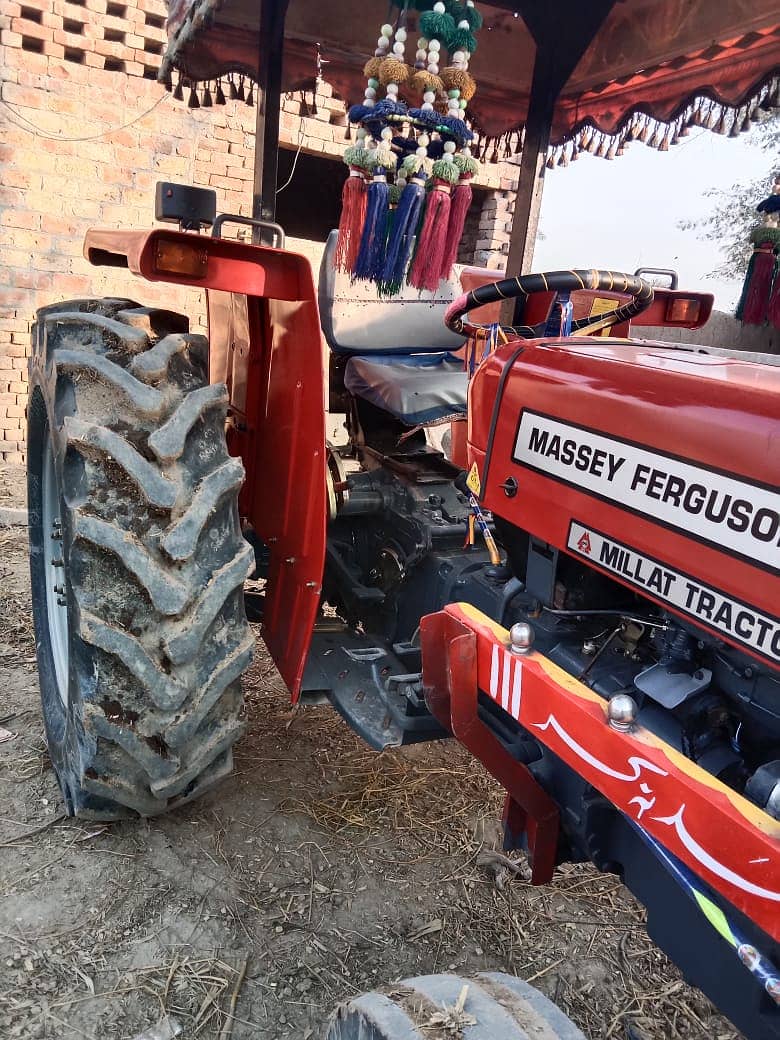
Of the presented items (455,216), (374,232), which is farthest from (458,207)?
(374,232)

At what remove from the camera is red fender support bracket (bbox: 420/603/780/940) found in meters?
0.93

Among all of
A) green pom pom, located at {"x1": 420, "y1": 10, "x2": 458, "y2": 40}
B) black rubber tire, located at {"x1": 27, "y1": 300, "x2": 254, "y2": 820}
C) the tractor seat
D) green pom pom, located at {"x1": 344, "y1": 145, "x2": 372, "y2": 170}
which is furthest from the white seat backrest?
black rubber tire, located at {"x1": 27, "y1": 300, "x2": 254, "y2": 820}

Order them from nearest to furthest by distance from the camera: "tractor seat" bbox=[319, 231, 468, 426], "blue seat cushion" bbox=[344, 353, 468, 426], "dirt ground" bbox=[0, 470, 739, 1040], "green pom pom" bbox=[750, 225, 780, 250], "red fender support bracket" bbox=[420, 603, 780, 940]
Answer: "red fender support bracket" bbox=[420, 603, 780, 940] → "dirt ground" bbox=[0, 470, 739, 1040] → "blue seat cushion" bbox=[344, 353, 468, 426] → "tractor seat" bbox=[319, 231, 468, 426] → "green pom pom" bbox=[750, 225, 780, 250]

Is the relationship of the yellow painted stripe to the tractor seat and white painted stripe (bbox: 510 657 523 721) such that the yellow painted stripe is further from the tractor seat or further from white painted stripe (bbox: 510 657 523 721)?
the tractor seat

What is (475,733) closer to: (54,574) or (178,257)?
(178,257)

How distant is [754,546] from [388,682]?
45.3 inches

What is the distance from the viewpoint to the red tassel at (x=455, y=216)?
251cm

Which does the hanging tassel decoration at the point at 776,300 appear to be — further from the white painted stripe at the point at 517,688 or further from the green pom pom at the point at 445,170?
the white painted stripe at the point at 517,688

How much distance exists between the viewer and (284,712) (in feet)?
8.59

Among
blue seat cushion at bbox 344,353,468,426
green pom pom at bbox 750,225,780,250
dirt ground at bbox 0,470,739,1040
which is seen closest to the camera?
dirt ground at bbox 0,470,739,1040

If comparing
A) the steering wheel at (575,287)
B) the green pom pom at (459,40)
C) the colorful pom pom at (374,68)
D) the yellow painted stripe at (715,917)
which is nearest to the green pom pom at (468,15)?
the green pom pom at (459,40)

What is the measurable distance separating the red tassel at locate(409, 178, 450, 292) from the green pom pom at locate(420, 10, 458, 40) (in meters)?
0.44

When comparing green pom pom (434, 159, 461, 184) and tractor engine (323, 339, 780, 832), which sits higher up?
green pom pom (434, 159, 461, 184)

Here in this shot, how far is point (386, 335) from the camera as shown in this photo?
258 centimetres
